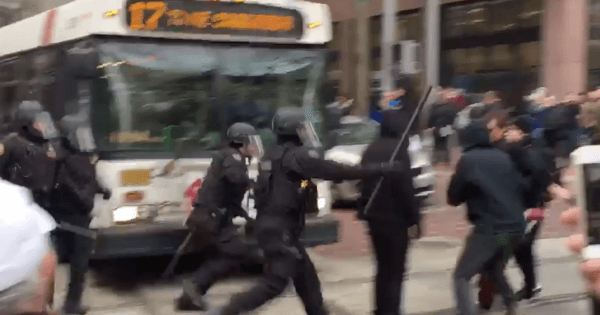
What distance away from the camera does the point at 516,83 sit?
66.3 feet

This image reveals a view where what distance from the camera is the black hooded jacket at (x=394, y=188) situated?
17.9 feet

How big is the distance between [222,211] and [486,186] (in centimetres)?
207

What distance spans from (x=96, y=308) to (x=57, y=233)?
95 cm

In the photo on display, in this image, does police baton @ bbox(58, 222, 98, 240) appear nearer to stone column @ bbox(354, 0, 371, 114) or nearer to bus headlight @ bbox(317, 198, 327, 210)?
bus headlight @ bbox(317, 198, 327, 210)

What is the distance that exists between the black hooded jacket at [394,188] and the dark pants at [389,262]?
2.6 inches

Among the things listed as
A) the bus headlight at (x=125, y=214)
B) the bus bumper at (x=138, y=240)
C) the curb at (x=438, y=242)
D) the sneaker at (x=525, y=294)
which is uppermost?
the bus headlight at (x=125, y=214)

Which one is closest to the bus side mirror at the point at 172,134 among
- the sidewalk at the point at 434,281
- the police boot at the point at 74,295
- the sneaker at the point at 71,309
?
the police boot at the point at 74,295

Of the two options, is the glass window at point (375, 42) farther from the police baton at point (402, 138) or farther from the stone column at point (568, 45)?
the police baton at point (402, 138)

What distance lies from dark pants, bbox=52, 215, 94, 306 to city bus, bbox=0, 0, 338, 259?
0.50 m

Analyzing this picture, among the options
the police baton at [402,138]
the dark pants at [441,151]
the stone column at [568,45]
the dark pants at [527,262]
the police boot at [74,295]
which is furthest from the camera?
the stone column at [568,45]

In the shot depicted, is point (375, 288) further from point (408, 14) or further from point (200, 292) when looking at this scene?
point (408, 14)

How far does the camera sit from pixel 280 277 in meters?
5.15

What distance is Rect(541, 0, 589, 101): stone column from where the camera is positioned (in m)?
18.9

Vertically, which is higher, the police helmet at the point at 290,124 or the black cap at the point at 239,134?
the police helmet at the point at 290,124
